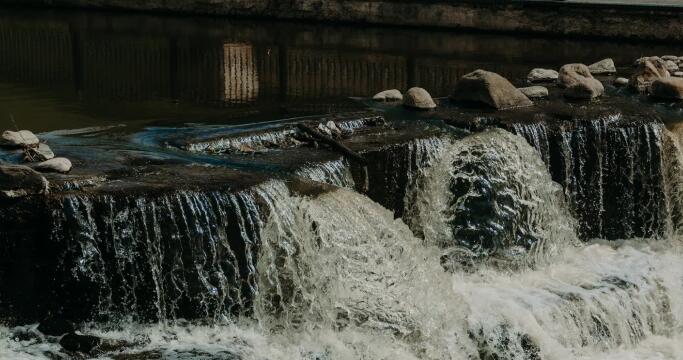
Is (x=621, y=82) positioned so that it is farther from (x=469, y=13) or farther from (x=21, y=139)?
(x=469, y=13)

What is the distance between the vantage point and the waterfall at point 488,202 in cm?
1228

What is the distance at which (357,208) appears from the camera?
10523 mm

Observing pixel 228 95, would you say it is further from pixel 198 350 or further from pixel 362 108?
pixel 198 350

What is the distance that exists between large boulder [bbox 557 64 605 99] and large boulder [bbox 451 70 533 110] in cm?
96

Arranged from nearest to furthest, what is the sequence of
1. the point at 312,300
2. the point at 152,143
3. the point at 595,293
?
the point at 312,300 < the point at 595,293 < the point at 152,143

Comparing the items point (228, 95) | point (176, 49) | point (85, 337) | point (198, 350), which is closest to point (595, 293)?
point (198, 350)

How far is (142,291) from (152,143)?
2899 millimetres

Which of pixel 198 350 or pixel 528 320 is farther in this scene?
pixel 528 320

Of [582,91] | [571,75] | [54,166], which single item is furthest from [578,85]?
[54,166]

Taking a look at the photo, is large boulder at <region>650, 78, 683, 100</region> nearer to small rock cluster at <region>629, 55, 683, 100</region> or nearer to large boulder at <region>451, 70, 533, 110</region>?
small rock cluster at <region>629, 55, 683, 100</region>

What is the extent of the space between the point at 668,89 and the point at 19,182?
883 centimetres

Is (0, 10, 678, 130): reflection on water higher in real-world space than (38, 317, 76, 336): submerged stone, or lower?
higher

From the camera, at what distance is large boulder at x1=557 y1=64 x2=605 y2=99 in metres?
15.3

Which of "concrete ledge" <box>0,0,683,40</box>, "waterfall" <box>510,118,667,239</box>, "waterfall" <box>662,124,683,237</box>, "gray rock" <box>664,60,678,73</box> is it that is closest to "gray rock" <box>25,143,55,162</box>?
"waterfall" <box>510,118,667,239</box>
